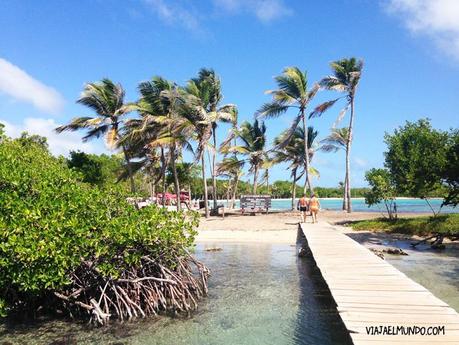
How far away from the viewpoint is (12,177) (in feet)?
27.5

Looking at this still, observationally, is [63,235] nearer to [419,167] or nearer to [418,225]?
[419,167]

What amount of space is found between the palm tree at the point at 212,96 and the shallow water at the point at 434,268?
16.7m

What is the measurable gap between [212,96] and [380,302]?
27658 millimetres

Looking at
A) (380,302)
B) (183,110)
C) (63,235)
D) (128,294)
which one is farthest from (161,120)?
(380,302)

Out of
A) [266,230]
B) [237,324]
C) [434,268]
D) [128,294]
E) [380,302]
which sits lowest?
[237,324]

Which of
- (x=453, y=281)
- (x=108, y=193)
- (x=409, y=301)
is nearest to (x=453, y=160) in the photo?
(x=453, y=281)

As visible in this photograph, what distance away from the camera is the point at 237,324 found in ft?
26.9

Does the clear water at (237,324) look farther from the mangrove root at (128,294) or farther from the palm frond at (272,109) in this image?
the palm frond at (272,109)

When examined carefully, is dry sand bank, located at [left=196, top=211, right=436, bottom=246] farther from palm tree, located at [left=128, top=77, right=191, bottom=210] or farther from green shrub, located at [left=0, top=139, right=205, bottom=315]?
green shrub, located at [left=0, top=139, right=205, bottom=315]

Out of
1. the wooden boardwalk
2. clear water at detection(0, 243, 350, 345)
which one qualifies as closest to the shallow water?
the wooden boardwalk

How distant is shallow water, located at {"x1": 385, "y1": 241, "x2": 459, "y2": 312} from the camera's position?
1047cm

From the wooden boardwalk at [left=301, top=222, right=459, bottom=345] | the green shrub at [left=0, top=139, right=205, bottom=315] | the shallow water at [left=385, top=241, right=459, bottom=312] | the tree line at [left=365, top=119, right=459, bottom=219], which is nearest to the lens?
the wooden boardwalk at [left=301, top=222, right=459, bottom=345]

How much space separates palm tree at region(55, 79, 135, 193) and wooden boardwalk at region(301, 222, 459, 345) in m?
24.6

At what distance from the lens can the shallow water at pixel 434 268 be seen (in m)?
10.5
